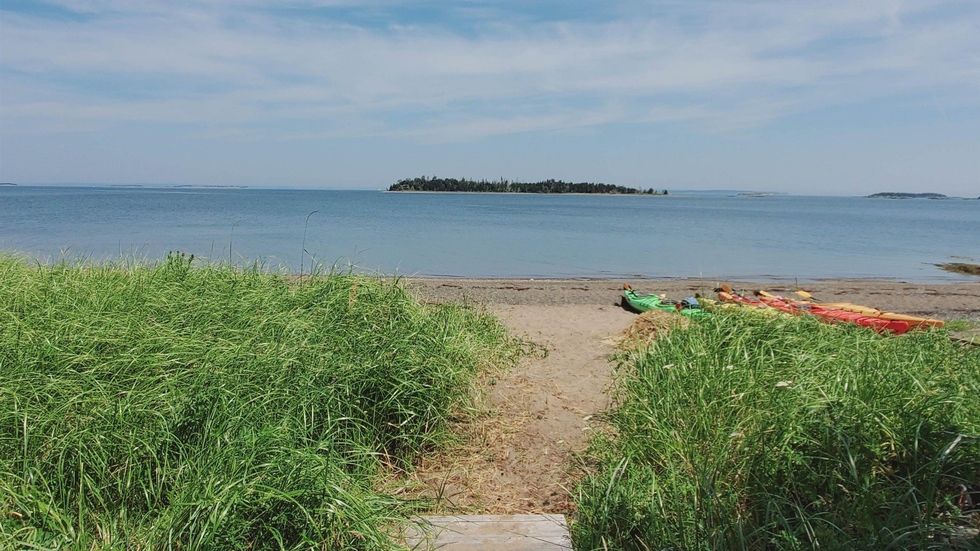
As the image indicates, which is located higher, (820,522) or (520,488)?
(820,522)

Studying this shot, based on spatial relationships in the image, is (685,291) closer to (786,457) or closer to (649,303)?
(649,303)

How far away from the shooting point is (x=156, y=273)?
21.7 ft

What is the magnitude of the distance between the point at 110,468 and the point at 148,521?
427 mm

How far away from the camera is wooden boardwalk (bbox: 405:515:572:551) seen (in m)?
3.01

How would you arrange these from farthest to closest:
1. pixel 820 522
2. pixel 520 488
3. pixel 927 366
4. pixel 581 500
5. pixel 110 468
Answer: pixel 927 366 < pixel 520 488 < pixel 581 500 < pixel 110 468 < pixel 820 522

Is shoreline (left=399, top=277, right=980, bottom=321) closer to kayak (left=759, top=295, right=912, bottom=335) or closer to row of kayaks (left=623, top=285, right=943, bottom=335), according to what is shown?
row of kayaks (left=623, top=285, right=943, bottom=335)

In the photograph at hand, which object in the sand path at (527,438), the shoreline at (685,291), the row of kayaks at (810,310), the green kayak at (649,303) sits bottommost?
the shoreline at (685,291)

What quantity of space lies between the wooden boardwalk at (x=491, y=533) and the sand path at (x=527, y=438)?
54 cm

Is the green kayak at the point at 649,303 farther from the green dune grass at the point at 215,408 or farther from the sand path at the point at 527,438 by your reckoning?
the green dune grass at the point at 215,408

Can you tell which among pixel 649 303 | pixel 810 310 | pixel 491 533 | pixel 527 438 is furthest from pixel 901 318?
pixel 491 533

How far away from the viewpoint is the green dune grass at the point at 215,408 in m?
2.87

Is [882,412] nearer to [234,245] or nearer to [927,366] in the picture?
[927,366]

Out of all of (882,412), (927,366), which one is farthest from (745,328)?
(882,412)

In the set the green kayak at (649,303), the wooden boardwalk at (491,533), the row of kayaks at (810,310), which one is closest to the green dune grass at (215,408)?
the wooden boardwalk at (491,533)
